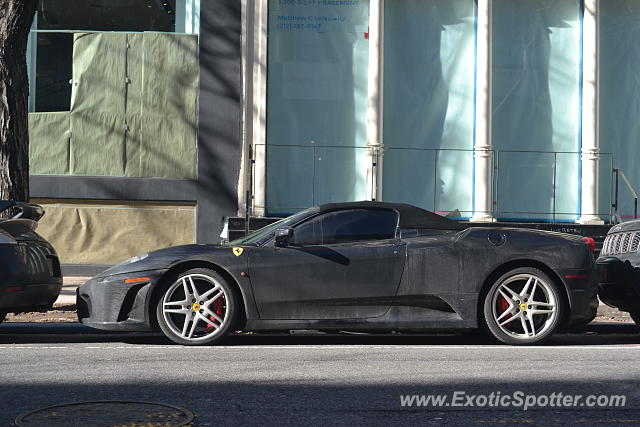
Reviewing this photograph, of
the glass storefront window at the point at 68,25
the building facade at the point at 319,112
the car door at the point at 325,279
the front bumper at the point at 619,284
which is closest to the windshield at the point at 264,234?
the car door at the point at 325,279

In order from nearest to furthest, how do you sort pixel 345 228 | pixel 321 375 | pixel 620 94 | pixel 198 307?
pixel 321 375 < pixel 198 307 < pixel 345 228 < pixel 620 94

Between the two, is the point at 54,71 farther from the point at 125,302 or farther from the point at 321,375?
the point at 321,375

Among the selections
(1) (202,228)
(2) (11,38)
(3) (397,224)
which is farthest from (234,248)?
(1) (202,228)

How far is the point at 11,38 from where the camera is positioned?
1102 cm

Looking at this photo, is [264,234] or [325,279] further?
[264,234]

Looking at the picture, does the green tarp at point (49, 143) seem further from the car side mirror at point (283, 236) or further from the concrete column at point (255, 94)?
the car side mirror at point (283, 236)

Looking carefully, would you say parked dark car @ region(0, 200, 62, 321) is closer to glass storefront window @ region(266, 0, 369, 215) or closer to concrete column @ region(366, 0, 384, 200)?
glass storefront window @ region(266, 0, 369, 215)

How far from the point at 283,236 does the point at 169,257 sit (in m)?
1.01

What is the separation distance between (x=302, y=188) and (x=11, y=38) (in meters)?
6.70

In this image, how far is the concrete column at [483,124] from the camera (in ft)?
54.2

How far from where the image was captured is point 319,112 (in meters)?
16.7

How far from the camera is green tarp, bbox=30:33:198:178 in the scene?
53.7 ft

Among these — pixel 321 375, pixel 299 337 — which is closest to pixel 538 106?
pixel 299 337

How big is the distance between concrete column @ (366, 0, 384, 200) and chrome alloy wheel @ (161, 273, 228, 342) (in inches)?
328
